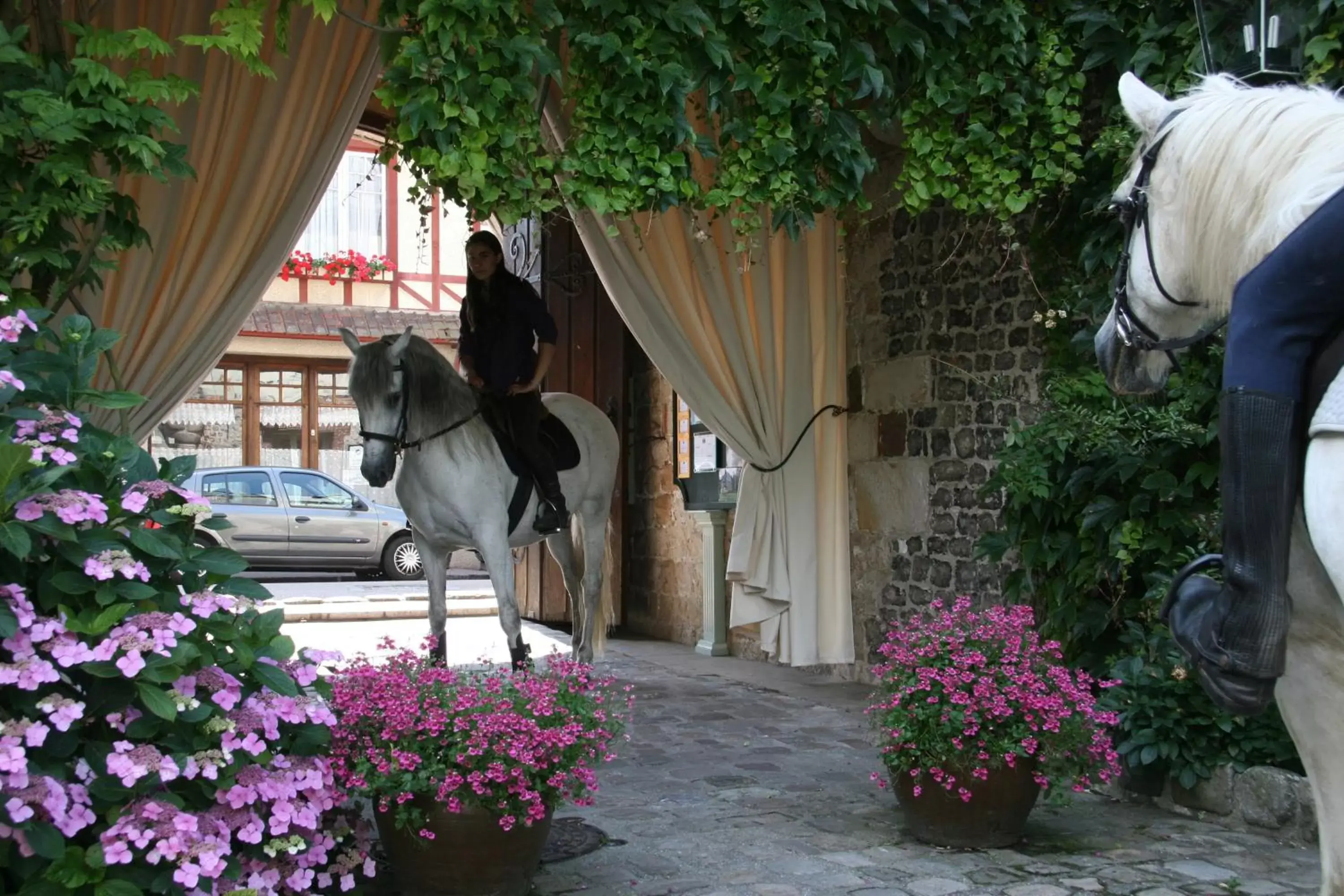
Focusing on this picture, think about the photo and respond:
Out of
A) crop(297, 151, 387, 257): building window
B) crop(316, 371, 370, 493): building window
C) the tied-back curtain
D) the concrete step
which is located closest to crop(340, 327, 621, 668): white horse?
the tied-back curtain

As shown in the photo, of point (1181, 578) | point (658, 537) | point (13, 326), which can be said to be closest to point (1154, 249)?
point (1181, 578)

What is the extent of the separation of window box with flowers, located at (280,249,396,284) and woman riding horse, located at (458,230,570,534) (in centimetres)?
1449

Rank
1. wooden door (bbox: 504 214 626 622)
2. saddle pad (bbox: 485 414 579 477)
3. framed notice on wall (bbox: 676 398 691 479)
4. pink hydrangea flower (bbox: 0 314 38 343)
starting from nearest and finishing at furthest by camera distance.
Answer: pink hydrangea flower (bbox: 0 314 38 343)
saddle pad (bbox: 485 414 579 477)
framed notice on wall (bbox: 676 398 691 479)
wooden door (bbox: 504 214 626 622)

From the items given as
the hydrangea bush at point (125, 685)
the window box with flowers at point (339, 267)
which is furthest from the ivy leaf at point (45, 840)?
the window box with flowers at point (339, 267)

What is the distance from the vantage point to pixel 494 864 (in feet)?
10.6

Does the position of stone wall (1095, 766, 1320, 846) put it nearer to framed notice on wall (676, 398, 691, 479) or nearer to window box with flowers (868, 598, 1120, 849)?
window box with flowers (868, 598, 1120, 849)

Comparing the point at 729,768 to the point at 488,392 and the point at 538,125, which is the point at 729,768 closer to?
the point at 488,392

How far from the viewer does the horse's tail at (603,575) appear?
731 centimetres

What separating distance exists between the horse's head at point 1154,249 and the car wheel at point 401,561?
13454mm

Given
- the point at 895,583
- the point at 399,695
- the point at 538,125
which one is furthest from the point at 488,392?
the point at 399,695

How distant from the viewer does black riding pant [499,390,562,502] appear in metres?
6.02

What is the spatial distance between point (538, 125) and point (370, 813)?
2445 mm

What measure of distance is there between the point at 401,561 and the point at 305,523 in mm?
1249

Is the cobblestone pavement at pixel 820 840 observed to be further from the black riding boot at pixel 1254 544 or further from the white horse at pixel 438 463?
the black riding boot at pixel 1254 544
